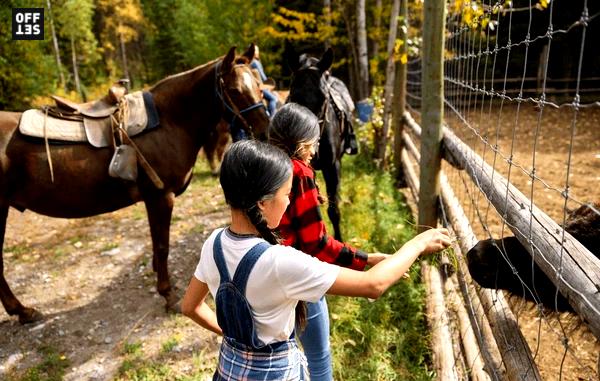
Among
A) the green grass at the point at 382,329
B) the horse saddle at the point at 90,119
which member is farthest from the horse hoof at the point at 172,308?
the horse saddle at the point at 90,119

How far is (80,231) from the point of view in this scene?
17.9 feet

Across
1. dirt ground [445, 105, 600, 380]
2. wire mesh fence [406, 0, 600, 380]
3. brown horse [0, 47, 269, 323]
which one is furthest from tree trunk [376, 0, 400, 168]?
brown horse [0, 47, 269, 323]

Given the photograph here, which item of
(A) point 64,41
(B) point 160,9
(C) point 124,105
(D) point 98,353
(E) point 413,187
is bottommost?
(D) point 98,353

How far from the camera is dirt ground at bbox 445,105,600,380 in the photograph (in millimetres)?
2074

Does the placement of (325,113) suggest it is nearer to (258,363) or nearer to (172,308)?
(172,308)

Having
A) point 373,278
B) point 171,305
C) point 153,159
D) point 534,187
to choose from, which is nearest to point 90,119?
point 153,159

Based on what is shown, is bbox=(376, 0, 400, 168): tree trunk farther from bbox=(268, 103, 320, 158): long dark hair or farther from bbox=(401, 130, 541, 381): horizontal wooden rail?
bbox=(268, 103, 320, 158): long dark hair

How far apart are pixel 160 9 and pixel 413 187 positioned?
101 ft

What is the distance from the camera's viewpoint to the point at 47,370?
3.06 metres

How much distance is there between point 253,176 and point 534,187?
609cm

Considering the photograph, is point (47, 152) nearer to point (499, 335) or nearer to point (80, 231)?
point (80, 231)

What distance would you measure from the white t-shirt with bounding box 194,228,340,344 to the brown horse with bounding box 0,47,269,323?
7.74ft

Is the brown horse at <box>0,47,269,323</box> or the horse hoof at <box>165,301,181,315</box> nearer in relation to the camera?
the brown horse at <box>0,47,269,323</box>

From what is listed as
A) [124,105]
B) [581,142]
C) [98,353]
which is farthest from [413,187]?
[581,142]
